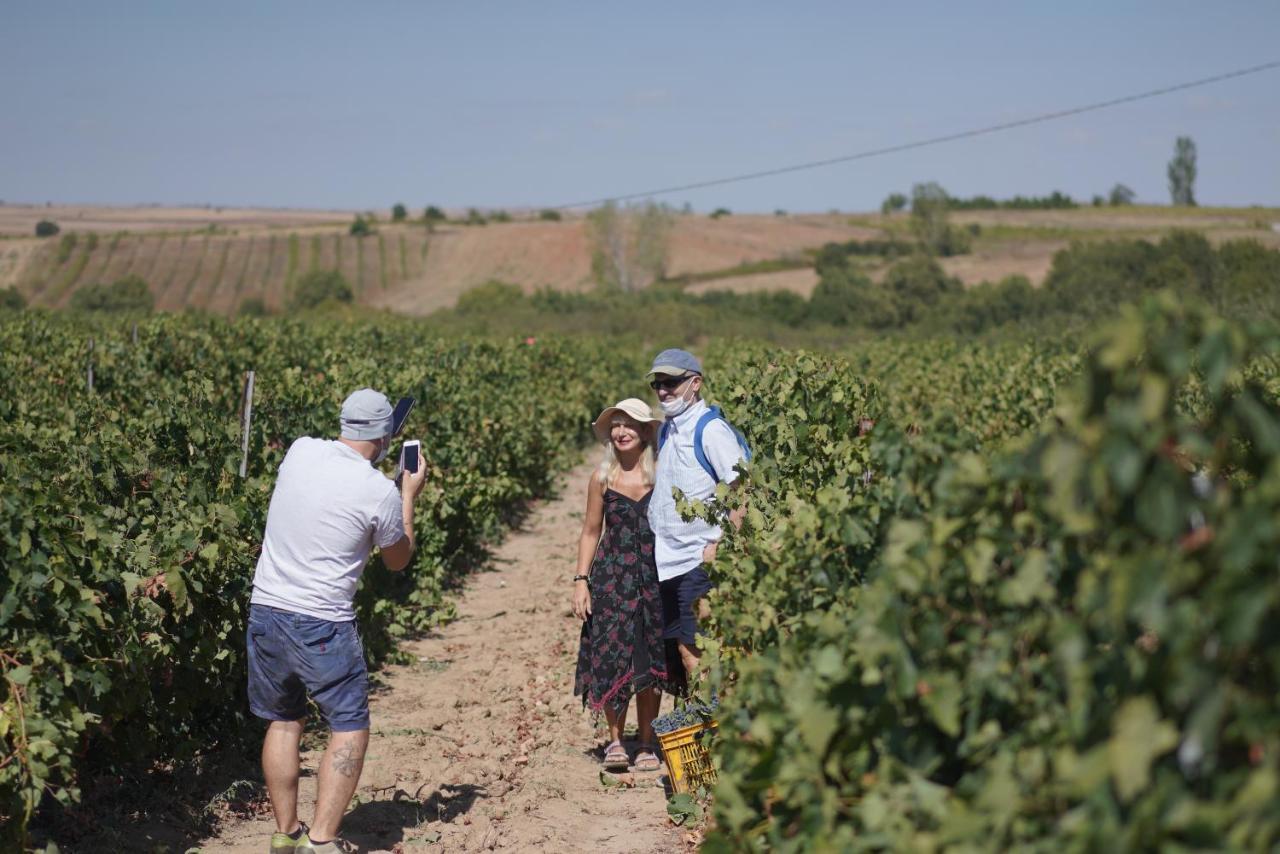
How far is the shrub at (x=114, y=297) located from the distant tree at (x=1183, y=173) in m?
81.4

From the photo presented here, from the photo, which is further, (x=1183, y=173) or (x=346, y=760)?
(x=1183, y=173)

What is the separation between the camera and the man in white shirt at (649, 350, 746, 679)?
569 cm

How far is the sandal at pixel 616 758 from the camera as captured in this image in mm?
6147

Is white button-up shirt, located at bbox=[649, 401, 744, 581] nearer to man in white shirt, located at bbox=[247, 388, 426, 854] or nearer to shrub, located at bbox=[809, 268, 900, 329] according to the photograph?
man in white shirt, located at bbox=[247, 388, 426, 854]

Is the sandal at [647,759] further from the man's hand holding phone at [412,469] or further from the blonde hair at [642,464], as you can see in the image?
the man's hand holding phone at [412,469]

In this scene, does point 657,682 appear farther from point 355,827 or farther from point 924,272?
point 924,272

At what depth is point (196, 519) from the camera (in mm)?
5590

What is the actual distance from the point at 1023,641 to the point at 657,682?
3.61m

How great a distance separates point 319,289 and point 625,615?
223ft

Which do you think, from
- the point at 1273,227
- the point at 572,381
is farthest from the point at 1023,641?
the point at 1273,227

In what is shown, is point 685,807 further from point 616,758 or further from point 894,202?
point 894,202

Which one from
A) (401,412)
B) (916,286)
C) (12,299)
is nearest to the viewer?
(401,412)

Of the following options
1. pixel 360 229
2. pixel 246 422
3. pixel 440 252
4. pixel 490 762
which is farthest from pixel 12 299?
pixel 490 762

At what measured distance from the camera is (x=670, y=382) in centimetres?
579
